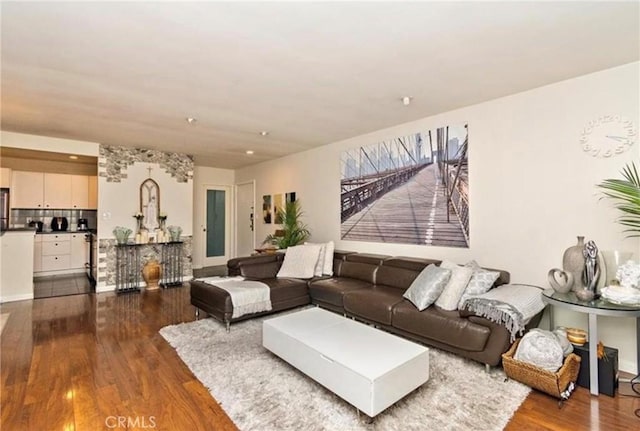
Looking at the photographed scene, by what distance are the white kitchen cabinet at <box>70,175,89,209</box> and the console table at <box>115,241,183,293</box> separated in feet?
7.69

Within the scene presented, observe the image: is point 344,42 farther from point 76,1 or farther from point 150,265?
point 150,265

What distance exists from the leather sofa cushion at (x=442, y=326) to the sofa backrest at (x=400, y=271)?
1.83 feet

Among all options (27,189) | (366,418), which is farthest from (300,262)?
(27,189)

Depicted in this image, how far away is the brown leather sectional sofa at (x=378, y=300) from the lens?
2549 mm

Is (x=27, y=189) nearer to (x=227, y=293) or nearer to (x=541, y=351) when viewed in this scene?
(x=227, y=293)

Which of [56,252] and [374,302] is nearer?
[374,302]

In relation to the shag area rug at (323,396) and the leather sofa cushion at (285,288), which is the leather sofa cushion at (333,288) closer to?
the leather sofa cushion at (285,288)

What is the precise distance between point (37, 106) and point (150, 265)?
2949mm

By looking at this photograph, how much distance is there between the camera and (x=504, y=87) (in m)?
3.02

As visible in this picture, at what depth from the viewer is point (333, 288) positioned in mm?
3844

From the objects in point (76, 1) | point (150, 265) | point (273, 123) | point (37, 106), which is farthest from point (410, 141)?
point (150, 265)

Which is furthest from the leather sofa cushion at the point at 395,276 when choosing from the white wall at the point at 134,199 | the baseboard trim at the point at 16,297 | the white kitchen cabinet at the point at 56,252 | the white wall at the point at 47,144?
the white kitchen cabinet at the point at 56,252

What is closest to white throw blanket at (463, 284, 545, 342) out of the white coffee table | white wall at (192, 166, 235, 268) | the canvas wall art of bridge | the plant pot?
the white coffee table

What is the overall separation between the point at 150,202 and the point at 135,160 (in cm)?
81
